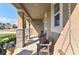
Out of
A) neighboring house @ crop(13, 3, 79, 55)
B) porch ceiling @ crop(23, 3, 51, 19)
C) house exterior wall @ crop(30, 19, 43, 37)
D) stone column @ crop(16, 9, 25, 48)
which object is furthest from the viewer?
house exterior wall @ crop(30, 19, 43, 37)

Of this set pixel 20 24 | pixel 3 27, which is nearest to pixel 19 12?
pixel 20 24

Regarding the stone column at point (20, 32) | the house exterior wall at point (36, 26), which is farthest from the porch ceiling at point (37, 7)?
the house exterior wall at point (36, 26)

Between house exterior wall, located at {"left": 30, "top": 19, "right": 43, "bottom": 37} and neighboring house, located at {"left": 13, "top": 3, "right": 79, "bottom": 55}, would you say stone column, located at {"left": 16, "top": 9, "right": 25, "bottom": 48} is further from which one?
house exterior wall, located at {"left": 30, "top": 19, "right": 43, "bottom": 37}

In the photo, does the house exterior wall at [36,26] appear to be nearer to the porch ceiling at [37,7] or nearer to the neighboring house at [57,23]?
the neighboring house at [57,23]

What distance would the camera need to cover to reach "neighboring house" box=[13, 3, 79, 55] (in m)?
2.65

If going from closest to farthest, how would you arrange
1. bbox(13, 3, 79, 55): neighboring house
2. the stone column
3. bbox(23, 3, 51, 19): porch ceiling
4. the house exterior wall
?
bbox(13, 3, 79, 55): neighboring house, bbox(23, 3, 51, 19): porch ceiling, the stone column, the house exterior wall

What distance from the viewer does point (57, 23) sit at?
4910 mm

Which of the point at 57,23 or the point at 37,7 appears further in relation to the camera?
the point at 37,7

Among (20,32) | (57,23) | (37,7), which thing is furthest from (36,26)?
(57,23)

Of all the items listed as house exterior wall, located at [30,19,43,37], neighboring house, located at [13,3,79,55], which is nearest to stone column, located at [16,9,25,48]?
neighboring house, located at [13,3,79,55]

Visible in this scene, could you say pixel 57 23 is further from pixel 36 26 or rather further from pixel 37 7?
pixel 36 26

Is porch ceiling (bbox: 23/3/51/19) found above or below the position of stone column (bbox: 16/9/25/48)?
above

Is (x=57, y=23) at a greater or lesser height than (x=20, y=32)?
greater
